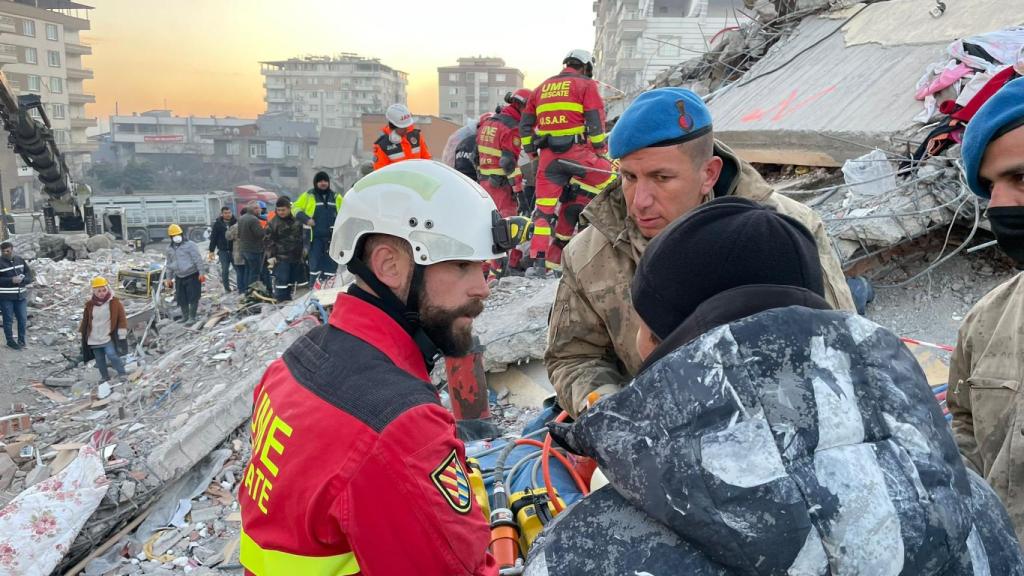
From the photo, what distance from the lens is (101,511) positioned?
534 cm

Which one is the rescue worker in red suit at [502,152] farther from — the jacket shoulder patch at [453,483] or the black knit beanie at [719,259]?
the black knit beanie at [719,259]

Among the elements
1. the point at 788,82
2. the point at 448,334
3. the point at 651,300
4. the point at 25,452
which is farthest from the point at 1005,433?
the point at 25,452

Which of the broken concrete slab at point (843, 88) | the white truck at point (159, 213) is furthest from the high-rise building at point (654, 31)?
the broken concrete slab at point (843, 88)

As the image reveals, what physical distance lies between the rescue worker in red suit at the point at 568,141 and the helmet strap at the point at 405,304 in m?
5.34

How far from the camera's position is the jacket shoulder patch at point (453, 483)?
61.5 inches

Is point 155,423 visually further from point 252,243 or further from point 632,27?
point 632,27

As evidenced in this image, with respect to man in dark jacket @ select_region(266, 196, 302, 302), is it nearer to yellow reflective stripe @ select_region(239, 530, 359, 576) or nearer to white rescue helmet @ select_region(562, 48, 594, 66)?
white rescue helmet @ select_region(562, 48, 594, 66)

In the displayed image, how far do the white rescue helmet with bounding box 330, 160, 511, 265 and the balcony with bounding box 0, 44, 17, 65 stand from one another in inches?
2270

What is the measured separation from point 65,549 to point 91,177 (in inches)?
2237

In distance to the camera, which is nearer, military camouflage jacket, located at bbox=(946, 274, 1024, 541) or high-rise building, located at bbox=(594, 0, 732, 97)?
military camouflage jacket, located at bbox=(946, 274, 1024, 541)

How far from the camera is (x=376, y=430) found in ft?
5.05

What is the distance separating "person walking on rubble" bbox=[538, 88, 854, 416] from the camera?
7.74 feet

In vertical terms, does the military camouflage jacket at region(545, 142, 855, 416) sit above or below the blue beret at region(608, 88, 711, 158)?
below

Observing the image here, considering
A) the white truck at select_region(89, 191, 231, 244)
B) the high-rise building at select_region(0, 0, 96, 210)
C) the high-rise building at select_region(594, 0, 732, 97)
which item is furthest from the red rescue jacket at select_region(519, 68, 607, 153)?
the high-rise building at select_region(0, 0, 96, 210)
